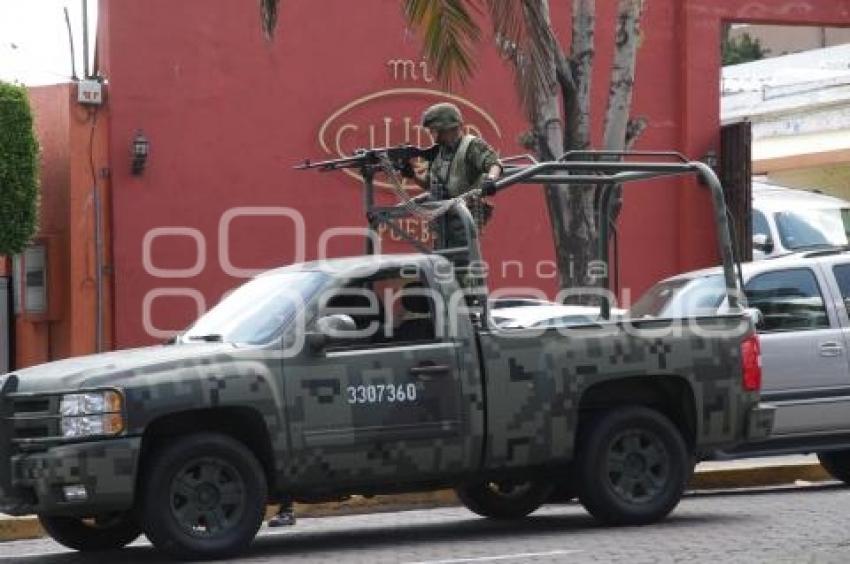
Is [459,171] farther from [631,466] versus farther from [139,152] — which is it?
[139,152]

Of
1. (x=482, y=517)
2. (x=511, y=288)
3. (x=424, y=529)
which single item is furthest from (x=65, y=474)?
(x=511, y=288)

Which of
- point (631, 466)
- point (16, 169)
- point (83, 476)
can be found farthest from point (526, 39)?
point (16, 169)

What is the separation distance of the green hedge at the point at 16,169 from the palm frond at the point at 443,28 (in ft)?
21.1

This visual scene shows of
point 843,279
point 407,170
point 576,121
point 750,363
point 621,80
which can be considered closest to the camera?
point 750,363

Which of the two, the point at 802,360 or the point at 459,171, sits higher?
the point at 459,171

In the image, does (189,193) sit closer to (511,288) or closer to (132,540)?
(511,288)

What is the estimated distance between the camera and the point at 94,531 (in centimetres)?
1097

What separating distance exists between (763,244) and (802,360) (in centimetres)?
830

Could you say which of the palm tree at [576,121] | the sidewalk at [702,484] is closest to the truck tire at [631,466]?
the sidewalk at [702,484]

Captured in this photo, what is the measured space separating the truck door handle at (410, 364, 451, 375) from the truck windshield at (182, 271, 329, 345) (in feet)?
2.55

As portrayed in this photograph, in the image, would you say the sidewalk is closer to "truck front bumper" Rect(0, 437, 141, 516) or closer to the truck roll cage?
the truck roll cage

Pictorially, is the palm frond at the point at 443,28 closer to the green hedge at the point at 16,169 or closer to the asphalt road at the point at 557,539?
the asphalt road at the point at 557,539

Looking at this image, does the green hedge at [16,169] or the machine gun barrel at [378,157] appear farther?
the green hedge at [16,169]

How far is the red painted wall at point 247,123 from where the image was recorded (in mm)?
19391
